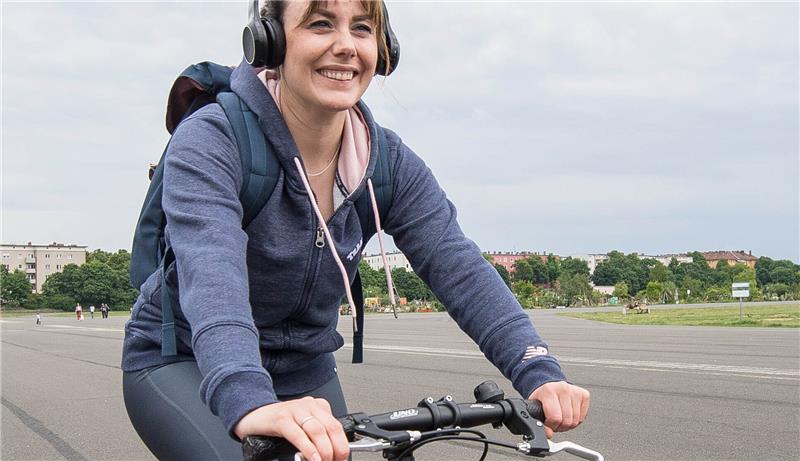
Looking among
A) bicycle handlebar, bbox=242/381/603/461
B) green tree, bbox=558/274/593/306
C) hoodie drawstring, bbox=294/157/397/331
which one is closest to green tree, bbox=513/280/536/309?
green tree, bbox=558/274/593/306

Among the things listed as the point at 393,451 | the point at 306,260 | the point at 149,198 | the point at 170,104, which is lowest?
the point at 393,451

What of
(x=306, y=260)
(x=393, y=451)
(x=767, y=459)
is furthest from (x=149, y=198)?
(x=767, y=459)

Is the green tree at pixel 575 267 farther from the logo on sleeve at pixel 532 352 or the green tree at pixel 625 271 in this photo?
the logo on sleeve at pixel 532 352

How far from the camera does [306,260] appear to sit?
2.44 m

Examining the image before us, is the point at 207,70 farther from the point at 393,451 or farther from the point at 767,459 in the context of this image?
the point at 767,459

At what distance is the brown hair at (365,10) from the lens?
2318mm

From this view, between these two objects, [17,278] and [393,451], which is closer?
[393,451]

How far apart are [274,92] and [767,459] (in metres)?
5.69

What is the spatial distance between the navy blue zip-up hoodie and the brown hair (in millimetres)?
191

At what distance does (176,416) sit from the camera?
2289 mm

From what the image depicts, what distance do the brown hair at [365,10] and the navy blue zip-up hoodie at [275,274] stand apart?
7.5 inches

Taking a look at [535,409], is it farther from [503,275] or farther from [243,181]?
[503,275]

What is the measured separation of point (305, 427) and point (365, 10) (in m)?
1.20

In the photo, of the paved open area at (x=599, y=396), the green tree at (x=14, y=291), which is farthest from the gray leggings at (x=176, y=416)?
the green tree at (x=14, y=291)
